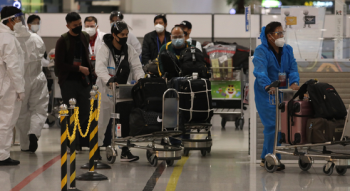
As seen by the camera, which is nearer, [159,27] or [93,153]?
[93,153]

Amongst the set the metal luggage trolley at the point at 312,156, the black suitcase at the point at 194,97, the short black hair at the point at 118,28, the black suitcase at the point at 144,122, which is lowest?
the metal luggage trolley at the point at 312,156

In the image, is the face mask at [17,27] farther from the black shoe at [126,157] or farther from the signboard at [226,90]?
the signboard at [226,90]

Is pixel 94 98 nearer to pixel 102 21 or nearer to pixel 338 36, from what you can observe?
pixel 338 36

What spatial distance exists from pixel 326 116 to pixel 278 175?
78 cm

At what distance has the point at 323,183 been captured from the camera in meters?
4.89

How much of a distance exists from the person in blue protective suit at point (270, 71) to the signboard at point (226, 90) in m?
3.50

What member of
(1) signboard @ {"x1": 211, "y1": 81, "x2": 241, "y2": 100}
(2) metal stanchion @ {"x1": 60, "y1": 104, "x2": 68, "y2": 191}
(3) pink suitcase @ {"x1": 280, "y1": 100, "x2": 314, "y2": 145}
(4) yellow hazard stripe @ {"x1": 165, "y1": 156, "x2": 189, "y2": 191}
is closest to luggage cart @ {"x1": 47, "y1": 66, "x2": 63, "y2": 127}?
(1) signboard @ {"x1": 211, "y1": 81, "x2": 241, "y2": 100}

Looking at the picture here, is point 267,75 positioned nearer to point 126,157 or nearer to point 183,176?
point 183,176

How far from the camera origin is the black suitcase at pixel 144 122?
5.86 m

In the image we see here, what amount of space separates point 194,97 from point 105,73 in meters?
Answer: 1.18

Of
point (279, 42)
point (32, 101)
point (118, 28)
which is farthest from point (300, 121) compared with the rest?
point (32, 101)

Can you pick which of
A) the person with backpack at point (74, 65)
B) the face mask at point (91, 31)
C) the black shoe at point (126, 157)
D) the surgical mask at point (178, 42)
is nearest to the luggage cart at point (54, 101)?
the face mask at point (91, 31)

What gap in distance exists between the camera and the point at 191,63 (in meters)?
6.89

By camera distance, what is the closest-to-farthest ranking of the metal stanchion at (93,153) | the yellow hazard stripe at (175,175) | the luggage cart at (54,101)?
the yellow hazard stripe at (175,175) → the metal stanchion at (93,153) → the luggage cart at (54,101)
